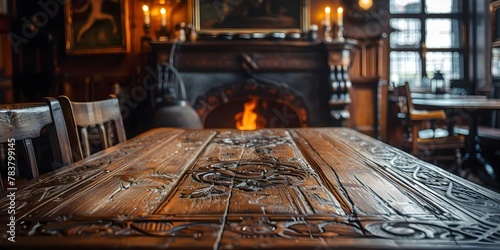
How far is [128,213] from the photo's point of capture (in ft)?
2.36

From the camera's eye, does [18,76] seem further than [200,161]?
Yes

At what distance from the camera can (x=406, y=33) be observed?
16.9ft

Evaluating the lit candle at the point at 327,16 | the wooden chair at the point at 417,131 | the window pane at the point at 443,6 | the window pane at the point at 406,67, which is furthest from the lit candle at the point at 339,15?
the window pane at the point at 443,6

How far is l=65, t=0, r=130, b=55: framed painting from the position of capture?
4371 millimetres

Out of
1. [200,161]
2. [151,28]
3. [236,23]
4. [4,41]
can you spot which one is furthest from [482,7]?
[4,41]

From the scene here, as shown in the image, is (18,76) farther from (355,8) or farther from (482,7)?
(482,7)

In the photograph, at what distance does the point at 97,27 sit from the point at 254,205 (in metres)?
4.10

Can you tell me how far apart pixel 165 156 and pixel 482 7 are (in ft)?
16.3

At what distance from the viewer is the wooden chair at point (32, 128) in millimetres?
1079

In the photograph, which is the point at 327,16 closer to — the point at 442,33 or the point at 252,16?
the point at 252,16

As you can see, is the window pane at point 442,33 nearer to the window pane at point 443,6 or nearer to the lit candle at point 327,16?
the window pane at point 443,6

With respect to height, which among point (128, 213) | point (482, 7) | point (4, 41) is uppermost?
point (482, 7)

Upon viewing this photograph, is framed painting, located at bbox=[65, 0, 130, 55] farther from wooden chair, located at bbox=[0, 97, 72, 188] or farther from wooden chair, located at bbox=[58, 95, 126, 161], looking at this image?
wooden chair, located at bbox=[0, 97, 72, 188]

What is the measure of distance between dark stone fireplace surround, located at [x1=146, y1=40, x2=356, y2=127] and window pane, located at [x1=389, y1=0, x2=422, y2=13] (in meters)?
1.18
